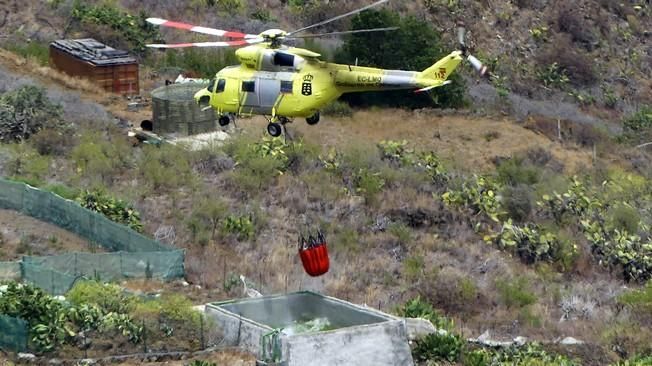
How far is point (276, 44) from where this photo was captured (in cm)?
3469

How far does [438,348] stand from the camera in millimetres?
28859

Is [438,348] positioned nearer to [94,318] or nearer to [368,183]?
[94,318]

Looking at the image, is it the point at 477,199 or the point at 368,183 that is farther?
the point at 477,199

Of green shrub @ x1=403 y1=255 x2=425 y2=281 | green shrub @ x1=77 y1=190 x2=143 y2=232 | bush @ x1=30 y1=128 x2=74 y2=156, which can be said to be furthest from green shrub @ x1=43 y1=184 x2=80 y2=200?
green shrub @ x1=403 y1=255 x2=425 y2=281

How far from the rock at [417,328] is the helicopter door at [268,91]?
767 centimetres

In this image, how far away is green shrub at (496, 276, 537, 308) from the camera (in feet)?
119

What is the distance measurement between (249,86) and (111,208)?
18.8ft

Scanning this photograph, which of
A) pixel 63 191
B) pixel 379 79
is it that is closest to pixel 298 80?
pixel 379 79

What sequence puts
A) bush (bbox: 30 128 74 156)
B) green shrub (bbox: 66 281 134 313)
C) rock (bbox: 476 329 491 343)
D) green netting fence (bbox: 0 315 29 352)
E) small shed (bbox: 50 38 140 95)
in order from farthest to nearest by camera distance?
small shed (bbox: 50 38 140 95)
bush (bbox: 30 128 74 156)
rock (bbox: 476 329 491 343)
green shrub (bbox: 66 281 134 313)
green netting fence (bbox: 0 315 29 352)

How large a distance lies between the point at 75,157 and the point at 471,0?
92.5ft

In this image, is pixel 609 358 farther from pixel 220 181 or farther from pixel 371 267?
pixel 220 181

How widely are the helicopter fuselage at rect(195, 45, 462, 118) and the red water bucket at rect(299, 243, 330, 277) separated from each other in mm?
6251

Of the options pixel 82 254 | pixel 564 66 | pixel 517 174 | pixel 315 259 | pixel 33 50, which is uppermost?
pixel 33 50

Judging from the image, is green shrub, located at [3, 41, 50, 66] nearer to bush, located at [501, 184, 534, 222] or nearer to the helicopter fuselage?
bush, located at [501, 184, 534, 222]
